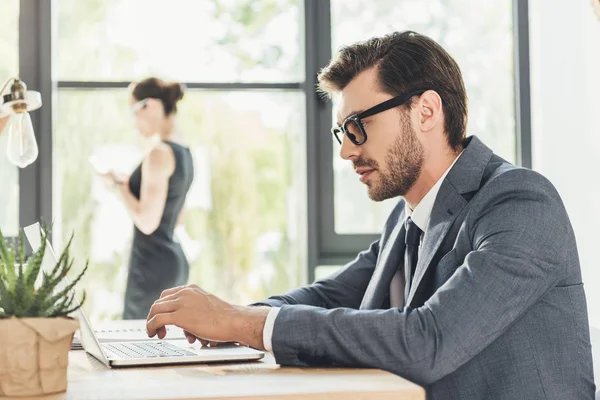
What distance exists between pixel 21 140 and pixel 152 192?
1.32 meters

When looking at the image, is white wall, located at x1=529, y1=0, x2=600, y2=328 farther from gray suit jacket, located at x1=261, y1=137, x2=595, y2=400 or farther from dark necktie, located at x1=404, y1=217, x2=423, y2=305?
gray suit jacket, located at x1=261, y1=137, x2=595, y2=400

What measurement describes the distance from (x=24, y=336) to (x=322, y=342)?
47 centimetres

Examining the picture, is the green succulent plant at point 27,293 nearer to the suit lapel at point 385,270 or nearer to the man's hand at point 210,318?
the man's hand at point 210,318

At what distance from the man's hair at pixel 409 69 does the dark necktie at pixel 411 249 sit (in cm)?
21

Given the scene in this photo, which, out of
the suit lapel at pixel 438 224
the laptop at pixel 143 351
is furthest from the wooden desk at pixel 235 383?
the suit lapel at pixel 438 224

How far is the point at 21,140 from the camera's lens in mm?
2469

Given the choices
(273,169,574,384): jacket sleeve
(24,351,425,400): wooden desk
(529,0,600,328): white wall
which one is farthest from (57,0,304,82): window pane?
(24,351,425,400): wooden desk

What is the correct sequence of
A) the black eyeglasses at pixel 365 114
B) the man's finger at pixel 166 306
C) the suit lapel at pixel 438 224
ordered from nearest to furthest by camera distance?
the man's finger at pixel 166 306, the suit lapel at pixel 438 224, the black eyeglasses at pixel 365 114

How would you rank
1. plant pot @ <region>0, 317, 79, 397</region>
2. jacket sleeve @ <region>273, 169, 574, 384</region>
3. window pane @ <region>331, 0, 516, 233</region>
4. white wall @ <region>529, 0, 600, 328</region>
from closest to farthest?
1. plant pot @ <region>0, 317, 79, 397</region>
2. jacket sleeve @ <region>273, 169, 574, 384</region>
3. white wall @ <region>529, 0, 600, 328</region>
4. window pane @ <region>331, 0, 516, 233</region>

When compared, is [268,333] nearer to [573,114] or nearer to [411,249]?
[411,249]

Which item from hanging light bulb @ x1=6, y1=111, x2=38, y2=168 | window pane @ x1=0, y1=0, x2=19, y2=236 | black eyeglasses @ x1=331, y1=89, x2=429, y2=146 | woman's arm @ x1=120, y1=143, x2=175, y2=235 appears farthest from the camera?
woman's arm @ x1=120, y1=143, x2=175, y2=235

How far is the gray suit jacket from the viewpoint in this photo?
139cm

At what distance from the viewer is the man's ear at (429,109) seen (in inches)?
74.3

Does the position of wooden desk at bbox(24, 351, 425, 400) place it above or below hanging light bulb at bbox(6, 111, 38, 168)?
below
